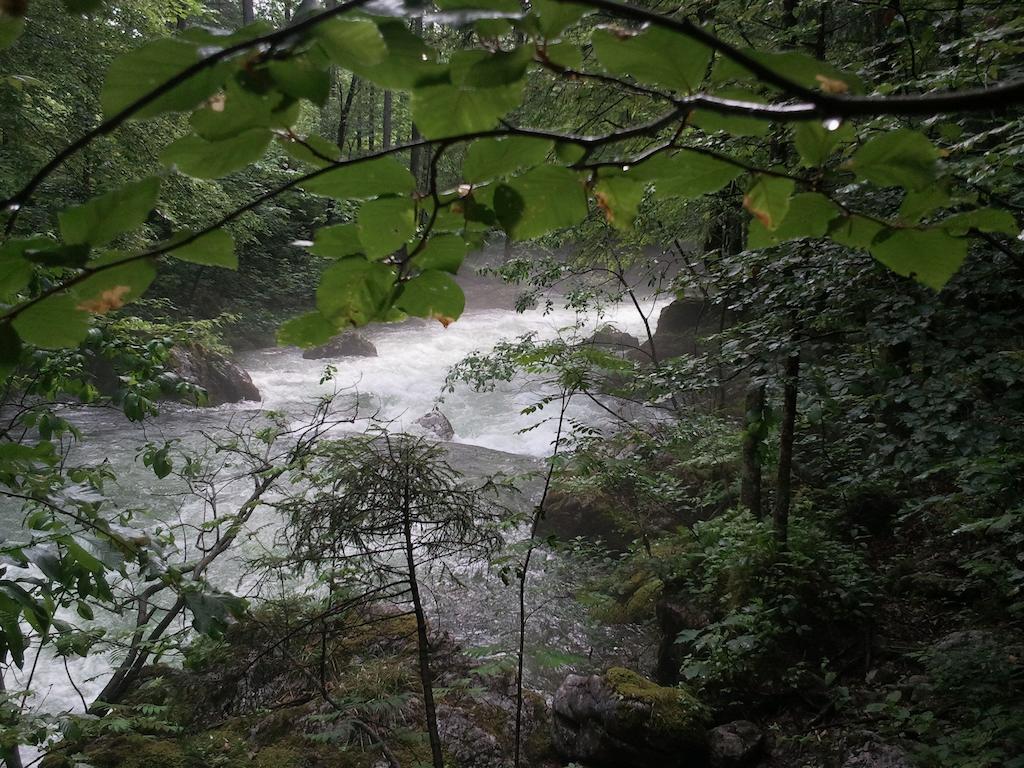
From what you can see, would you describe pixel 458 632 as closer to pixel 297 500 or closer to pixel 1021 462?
pixel 297 500

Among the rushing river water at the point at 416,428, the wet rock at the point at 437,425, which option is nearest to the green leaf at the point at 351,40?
the rushing river water at the point at 416,428

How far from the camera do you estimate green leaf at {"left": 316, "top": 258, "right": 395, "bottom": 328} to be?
0.51 meters

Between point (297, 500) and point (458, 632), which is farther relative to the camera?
point (458, 632)

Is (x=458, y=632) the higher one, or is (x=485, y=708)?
(x=458, y=632)

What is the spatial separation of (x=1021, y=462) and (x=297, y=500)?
9.99 ft

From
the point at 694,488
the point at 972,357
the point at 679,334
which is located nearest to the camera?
the point at 972,357

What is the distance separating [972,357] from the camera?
7.10 feet

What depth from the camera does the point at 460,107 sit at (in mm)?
425

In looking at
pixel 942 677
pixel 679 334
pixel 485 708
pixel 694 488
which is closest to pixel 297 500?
pixel 485 708

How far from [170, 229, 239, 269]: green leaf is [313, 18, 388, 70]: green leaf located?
0.53 ft

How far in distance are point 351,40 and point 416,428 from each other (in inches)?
366

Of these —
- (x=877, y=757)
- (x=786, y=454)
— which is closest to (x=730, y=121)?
(x=877, y=757)

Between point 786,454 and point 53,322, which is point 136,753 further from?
point 786,454

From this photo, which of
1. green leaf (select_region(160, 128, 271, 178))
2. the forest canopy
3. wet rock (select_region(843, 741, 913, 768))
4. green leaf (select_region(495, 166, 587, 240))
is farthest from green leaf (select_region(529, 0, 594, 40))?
wet rock (select_region(843, 741, 913, 768))
